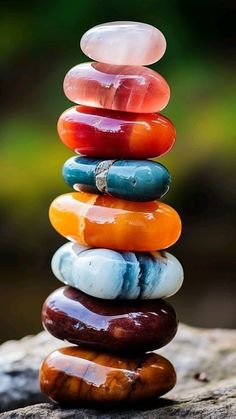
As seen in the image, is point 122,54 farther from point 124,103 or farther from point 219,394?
point 219,394

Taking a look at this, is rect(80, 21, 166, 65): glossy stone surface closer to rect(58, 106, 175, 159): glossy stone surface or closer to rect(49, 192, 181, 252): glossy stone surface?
rect(58, 106, 175, 159): glossy stone surface

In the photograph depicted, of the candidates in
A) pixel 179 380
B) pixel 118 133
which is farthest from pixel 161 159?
pixel 118 133

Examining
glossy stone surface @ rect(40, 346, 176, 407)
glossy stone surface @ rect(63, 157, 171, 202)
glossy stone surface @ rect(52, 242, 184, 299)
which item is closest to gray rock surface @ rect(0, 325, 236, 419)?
glossy stone surface @ rect(40, 346, 176, 407)

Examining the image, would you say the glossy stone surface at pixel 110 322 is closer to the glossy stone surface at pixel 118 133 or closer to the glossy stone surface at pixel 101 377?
the glossy stone surface at pixel 101 377

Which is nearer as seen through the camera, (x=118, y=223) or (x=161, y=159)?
(x=118, y=223)

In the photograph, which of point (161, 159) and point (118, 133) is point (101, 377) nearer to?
point (118, 133)

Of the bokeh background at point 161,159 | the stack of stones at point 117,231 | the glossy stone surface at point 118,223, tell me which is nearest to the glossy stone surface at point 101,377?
the stack of stones at point 117,231

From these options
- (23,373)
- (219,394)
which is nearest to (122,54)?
(219,394)
